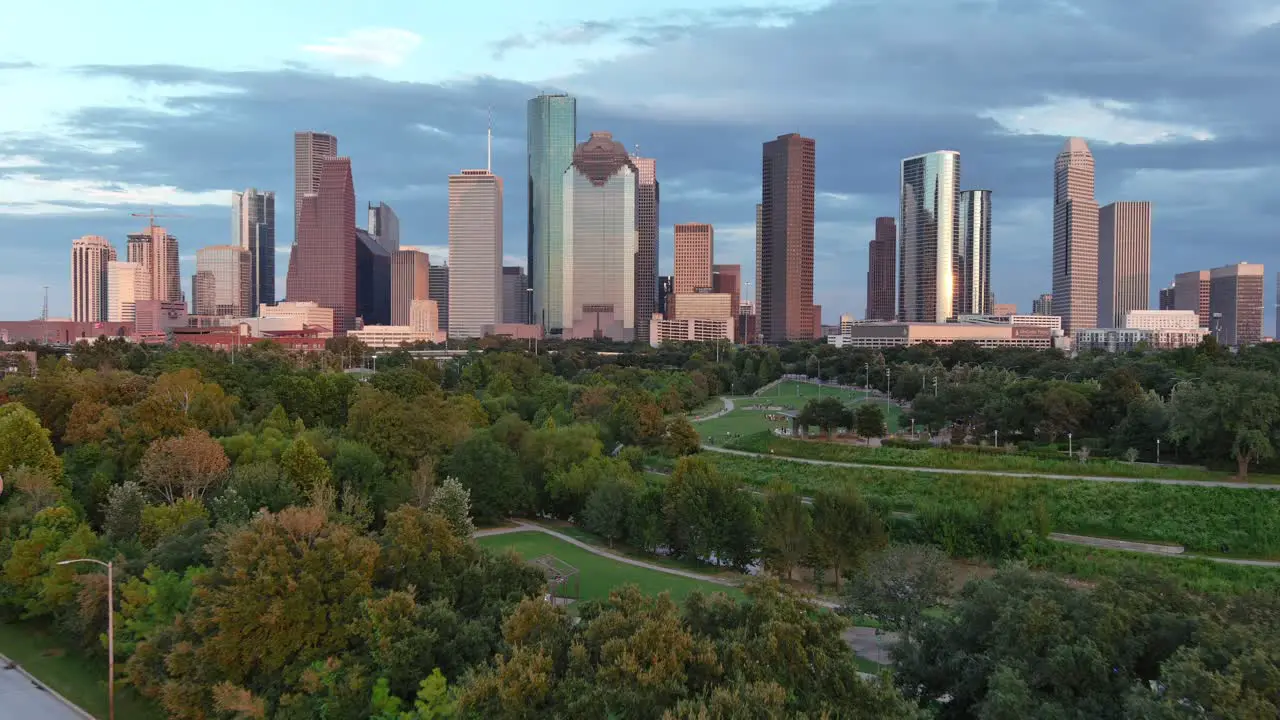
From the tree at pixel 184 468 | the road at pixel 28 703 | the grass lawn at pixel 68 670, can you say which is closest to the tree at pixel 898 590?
the grass lawn at pixel 68 670

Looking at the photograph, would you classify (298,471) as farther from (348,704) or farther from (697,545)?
(348,704)

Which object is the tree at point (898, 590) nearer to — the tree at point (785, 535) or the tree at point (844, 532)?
the tree at point (844, 532)

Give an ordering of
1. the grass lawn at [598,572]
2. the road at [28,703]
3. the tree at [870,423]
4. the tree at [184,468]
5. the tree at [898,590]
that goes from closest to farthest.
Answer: the road at [28,703]
the tree at [898,590]
the grass lawn at [598,572]
the tree at [184,468]
the tree at [870,423]

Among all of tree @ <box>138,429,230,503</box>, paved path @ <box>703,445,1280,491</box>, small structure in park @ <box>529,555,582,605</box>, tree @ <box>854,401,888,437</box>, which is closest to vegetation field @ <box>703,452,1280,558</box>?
paved path @ <box>703,445,1280,491</box>

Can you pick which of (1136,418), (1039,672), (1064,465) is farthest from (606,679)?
(1136,418)

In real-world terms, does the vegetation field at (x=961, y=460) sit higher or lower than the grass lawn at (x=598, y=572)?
higher

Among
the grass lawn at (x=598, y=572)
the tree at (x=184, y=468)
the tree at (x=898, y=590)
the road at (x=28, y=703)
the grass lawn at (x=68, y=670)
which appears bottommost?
the grass lawn at (x=68, y=670)

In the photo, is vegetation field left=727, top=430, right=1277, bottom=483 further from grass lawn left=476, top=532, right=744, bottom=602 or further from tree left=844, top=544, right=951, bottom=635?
tree left=844, top=544, right=951, bottom=635
